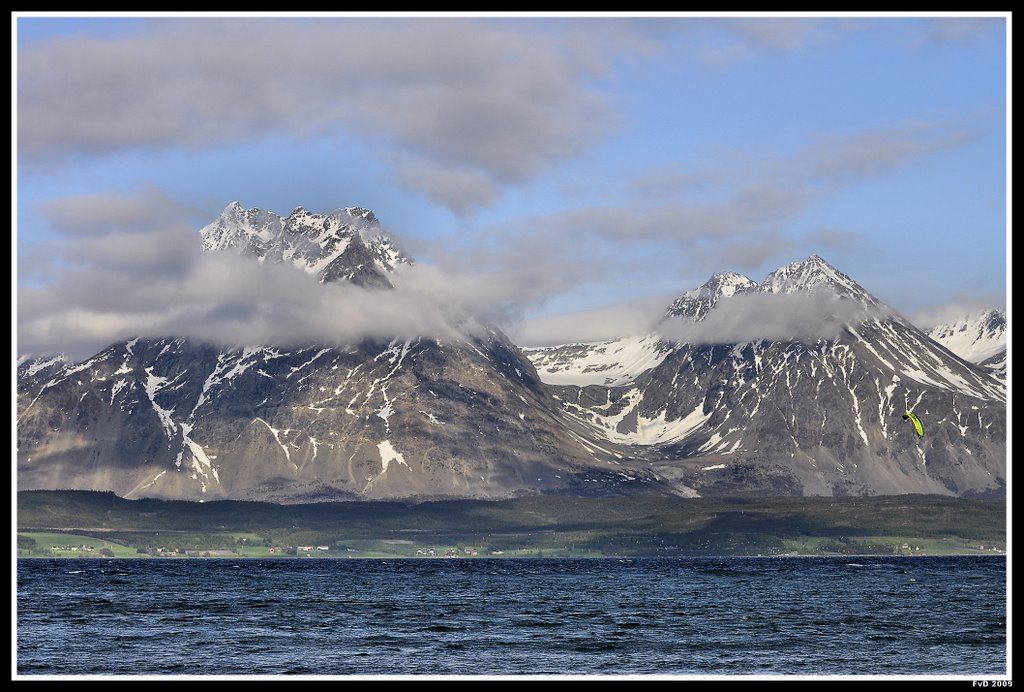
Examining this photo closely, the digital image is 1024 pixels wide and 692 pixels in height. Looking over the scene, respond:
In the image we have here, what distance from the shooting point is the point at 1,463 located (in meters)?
73.1

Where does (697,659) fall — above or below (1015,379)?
below

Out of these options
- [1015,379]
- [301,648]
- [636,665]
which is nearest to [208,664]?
[301,648]

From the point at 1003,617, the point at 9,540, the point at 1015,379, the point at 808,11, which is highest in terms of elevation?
the point at 808,11

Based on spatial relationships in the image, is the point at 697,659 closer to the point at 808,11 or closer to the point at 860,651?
the point at 860,651

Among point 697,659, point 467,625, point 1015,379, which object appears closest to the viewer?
point 1015,379

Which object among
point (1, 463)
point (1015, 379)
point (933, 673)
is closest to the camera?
point (1, 463)

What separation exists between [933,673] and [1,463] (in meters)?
87.8

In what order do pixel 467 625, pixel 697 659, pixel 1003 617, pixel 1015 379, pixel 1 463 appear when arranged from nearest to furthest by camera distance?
1. pixel 1 463
2. pixel 1015 379
3. pixel 697 659
4. pixel 467 625
5. pixel 1003 617

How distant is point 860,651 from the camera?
146 m
